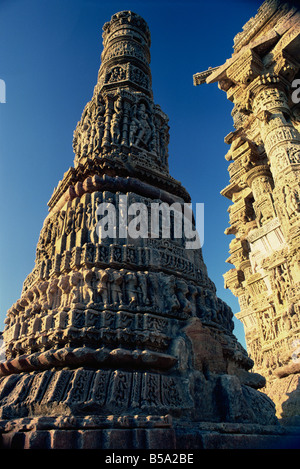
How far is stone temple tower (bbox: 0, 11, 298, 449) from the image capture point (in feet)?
8.13

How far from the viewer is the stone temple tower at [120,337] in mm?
2479

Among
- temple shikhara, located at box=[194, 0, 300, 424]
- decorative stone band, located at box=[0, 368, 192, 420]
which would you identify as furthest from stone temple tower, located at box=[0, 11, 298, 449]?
temple shikhara, located at box=[194, 0, 300, 424]

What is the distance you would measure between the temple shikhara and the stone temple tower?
11.7 feet

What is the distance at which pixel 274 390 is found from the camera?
21.6 feet

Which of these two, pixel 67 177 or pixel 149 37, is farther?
pixel 149 37

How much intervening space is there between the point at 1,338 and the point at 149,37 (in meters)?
7.26

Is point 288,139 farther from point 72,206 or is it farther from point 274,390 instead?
point 72,206

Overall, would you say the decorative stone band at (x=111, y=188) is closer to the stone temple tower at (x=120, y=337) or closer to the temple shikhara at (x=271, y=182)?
the stone temple tower at (x=120, y=337)

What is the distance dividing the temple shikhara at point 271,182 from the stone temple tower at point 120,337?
356 cm

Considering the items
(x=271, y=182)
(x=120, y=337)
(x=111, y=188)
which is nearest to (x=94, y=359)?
(x=120, y=337)

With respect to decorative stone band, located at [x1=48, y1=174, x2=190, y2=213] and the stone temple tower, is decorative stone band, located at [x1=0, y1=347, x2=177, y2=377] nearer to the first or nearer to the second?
the stone temple tower

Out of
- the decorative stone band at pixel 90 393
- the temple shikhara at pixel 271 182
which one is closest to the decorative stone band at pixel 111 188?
the decorative stone band at pixel 90 393

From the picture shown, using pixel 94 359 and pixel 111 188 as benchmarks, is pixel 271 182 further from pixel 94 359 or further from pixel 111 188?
pixel 94 359

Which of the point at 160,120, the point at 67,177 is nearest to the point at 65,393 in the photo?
the point at 67,177
